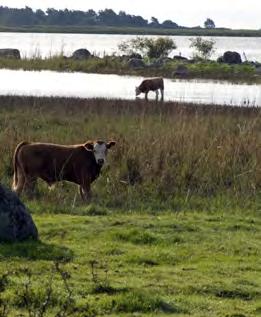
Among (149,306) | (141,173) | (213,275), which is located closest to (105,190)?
(141,173)

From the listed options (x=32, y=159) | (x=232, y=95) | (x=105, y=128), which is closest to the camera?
(x=32, y=159)

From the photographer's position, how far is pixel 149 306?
25.8 feet

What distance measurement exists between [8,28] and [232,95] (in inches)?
4971

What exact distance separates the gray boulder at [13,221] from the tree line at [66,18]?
158 m

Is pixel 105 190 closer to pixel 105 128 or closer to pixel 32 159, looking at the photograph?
pixel 32 159

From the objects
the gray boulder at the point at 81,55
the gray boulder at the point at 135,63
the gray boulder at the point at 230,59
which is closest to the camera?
the gray boulder at the point at 135,63

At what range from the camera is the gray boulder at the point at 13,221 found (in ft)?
33.8

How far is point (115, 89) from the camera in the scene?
42406 mm

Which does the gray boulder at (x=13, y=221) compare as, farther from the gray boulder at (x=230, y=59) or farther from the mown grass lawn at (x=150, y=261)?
the gray boulder at (x=230, y=59)

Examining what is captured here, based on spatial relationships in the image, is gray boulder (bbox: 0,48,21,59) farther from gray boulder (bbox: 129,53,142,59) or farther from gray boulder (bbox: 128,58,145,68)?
gray boulder (bbox: 128,58,145,68)

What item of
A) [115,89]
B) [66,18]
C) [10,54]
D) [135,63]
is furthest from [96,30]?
[115,89]

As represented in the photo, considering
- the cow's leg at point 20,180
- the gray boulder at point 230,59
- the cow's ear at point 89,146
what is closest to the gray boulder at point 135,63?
the gray boulder at point 230,59

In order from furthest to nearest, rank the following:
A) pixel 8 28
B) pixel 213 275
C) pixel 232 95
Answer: pixel 8 28 → pixel 232 95 → pixel 213 275

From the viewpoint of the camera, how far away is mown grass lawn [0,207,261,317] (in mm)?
8000
